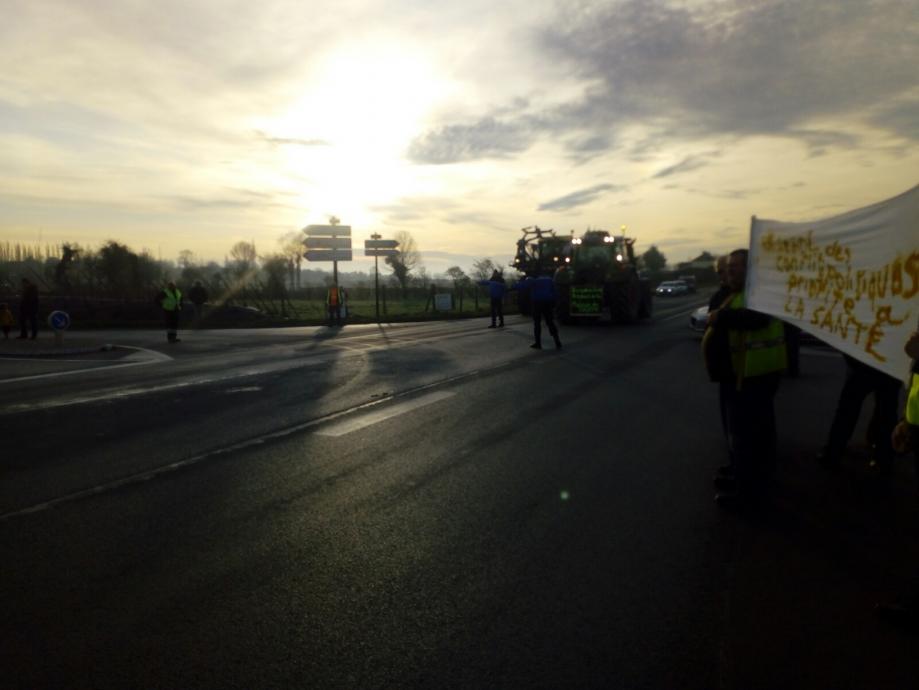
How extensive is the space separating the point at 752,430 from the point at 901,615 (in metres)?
1.96

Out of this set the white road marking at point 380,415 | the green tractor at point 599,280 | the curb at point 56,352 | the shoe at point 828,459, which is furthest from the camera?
the green tractor at point 599,280

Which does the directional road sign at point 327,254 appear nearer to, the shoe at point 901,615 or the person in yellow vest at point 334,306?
the person in yellow vest at point 334,306

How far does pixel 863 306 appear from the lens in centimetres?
424

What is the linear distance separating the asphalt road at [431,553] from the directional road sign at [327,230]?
80.9 ft

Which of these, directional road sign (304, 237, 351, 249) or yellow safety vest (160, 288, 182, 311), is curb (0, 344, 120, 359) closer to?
yellow safety vest (160, 288, 182, 311)

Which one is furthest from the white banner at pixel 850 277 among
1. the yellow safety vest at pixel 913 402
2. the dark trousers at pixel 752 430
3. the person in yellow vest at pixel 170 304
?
the person in yellow vest at pixel 170 304

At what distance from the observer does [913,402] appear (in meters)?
3.54

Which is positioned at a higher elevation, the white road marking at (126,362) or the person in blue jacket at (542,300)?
the person in blue jacket at (542,300)

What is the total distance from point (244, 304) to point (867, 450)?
3208 centimetres

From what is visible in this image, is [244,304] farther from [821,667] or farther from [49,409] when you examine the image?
[821,667]

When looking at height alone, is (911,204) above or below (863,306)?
above

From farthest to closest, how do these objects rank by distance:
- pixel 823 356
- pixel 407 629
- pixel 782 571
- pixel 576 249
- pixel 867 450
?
Answer: 1. pixel 576 249
2. pixel 823 356
3. pixel 867 450
4. pixel 782 571
5. pixel 407 629

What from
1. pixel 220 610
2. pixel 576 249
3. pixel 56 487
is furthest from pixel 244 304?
pixel 220 610

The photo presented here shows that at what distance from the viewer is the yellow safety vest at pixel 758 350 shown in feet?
17.4
